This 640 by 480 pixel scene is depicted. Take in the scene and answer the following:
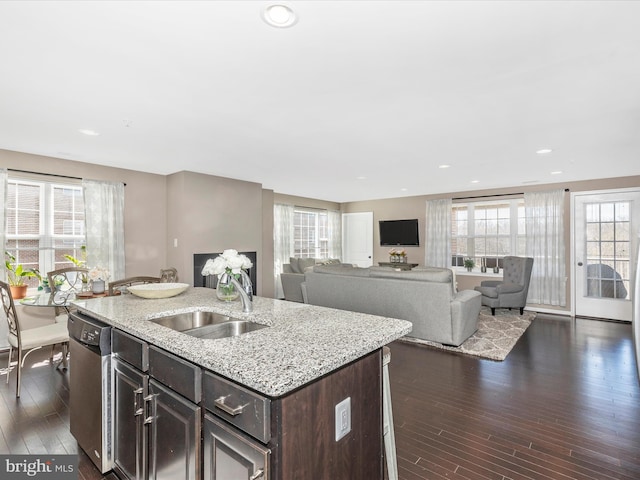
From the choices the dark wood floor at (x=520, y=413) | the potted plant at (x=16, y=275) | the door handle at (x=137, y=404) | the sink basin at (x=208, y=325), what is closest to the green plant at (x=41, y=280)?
the potted plant at (x=16, y=275)

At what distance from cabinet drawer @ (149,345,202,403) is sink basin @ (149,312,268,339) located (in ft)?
0.75

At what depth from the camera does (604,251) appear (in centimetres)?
579

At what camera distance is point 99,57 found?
2.05 m

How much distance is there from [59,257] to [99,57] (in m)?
3.65

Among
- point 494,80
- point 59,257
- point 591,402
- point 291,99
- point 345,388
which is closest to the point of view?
point 345,388

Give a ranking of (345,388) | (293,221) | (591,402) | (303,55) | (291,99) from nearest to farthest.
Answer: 1. (345,388)
2. (303,55)
3. (291,99)
4. (591,402)
5. (293,221)

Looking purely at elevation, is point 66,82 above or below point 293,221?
above

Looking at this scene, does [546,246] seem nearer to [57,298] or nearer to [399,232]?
[399,232]

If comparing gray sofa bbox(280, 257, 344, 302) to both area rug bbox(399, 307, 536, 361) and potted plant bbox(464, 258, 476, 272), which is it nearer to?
area rug bbox(399, 307, 536, 361)

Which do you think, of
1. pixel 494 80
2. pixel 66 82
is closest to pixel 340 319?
pixel 494 80

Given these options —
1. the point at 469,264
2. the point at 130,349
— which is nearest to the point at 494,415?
the point at 130,349

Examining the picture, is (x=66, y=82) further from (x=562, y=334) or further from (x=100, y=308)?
(x=562, y=334)

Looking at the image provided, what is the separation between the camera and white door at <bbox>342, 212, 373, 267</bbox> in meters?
8.92

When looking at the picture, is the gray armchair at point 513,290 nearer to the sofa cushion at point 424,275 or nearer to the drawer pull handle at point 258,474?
the sofa cushion at point 424,275
